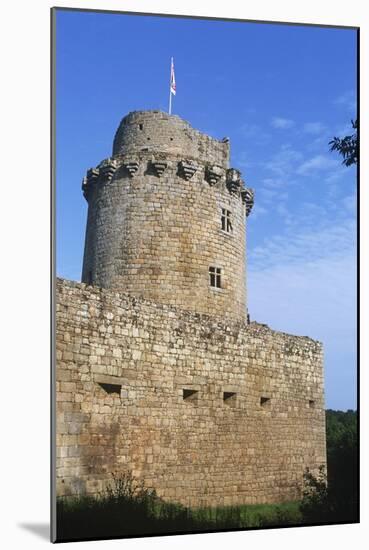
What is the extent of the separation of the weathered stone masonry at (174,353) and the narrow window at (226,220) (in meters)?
0.11

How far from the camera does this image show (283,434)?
15359mm

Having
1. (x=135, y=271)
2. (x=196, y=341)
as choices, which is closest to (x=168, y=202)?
(x=135, y=271)

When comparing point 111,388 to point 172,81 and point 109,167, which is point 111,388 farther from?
point 109,167

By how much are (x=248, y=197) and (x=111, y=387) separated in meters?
8.19

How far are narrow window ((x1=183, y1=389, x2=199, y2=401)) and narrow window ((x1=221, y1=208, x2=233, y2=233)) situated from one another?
5.56 meters

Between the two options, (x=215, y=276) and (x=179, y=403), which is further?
(x=215, y=276)

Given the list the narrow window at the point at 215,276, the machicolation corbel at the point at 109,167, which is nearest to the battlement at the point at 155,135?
the machicolation corbel at the point at 109,167

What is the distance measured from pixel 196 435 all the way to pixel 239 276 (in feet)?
18.8

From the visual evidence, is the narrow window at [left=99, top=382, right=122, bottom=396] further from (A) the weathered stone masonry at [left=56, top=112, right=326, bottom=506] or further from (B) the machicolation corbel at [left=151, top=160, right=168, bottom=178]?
(B) the machicolation corbel at [left=151, top=160, right=168, bottom=178]

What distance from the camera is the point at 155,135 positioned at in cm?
1786

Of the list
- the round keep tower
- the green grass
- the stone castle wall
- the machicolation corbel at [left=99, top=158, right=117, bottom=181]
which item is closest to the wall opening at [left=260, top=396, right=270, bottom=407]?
the stone castle wall

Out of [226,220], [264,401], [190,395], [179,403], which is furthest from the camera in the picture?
[226,220]

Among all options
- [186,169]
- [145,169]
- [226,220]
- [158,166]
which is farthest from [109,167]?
[226,220]

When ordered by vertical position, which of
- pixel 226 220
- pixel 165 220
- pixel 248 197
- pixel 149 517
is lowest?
Result: pixel 149 517
